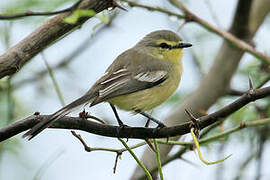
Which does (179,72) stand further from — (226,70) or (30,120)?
(30,120)

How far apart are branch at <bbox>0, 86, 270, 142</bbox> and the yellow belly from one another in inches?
46.7

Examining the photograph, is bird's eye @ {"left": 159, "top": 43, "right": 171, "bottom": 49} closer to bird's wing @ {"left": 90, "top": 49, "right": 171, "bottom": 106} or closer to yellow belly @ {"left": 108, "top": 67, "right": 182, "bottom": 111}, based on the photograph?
bird's wing @ {"left": 90, "top": 49, "right": 171, "bottom": 106}

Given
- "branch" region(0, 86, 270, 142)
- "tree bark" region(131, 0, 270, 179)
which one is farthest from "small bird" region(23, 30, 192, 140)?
"branch" region(0, 86, 270, 142)

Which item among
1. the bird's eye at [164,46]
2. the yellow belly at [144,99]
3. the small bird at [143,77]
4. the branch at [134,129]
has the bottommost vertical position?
the branch at [134,129]

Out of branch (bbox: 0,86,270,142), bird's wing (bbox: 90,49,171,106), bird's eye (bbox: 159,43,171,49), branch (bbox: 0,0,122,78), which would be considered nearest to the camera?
branch (bbox: 0,86,270,142)

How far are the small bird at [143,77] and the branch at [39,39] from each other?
3.43 ft

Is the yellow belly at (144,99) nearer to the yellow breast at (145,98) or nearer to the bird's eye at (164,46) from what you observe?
the yellow breast at (145,98)

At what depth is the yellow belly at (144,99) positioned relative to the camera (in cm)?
423

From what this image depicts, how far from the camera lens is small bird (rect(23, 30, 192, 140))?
4113 millimetres

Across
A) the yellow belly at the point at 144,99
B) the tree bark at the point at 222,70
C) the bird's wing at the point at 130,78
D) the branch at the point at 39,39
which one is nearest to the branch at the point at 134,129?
the branch at the point at 39,39

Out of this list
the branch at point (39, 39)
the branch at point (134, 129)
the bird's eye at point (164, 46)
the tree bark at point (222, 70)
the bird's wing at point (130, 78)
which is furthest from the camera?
the bird's eye at point (164, 46)

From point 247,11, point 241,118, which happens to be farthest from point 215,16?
point 241,118

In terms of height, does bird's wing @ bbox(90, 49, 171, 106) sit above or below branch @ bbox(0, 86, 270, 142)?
above

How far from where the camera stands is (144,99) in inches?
169
